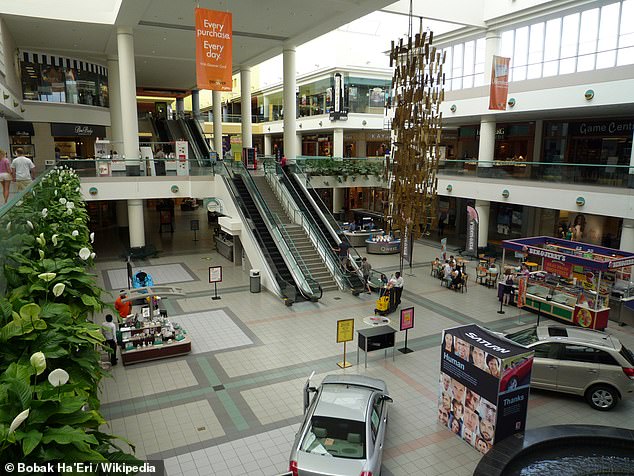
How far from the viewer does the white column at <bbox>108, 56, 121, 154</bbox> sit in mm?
27031

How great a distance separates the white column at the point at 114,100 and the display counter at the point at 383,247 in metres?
15.1

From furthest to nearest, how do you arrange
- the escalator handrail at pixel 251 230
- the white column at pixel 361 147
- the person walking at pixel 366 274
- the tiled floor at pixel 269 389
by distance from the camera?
the white column at pixel 361 147
the person walking at pixel 366 274
the escalator handrail at pixel 251 230
the tiled floor at pixel 269 389

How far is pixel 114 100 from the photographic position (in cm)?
2766

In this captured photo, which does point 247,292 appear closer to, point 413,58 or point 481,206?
point 413,58

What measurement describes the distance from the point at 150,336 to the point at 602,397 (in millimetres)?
9735

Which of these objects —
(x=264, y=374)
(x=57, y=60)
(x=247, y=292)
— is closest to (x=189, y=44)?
(x=57, y=60)

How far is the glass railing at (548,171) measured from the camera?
16.4 meters

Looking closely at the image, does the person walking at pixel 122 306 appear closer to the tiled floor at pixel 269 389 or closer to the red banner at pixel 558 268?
the tiled floor at pixel 269 389

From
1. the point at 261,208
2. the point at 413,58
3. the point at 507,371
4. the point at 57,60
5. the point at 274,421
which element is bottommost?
the point at 274,421

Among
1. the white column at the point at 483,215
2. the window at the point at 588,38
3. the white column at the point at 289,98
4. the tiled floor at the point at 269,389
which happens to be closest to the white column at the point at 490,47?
the window at the point at 588,38

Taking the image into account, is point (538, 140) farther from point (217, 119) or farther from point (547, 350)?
point (217, 119)

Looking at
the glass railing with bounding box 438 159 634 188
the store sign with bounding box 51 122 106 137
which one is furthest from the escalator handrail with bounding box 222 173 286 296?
the store sign with bounding box 51 122 106 137

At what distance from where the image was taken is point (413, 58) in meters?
13.2

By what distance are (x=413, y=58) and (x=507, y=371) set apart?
9111 mm
